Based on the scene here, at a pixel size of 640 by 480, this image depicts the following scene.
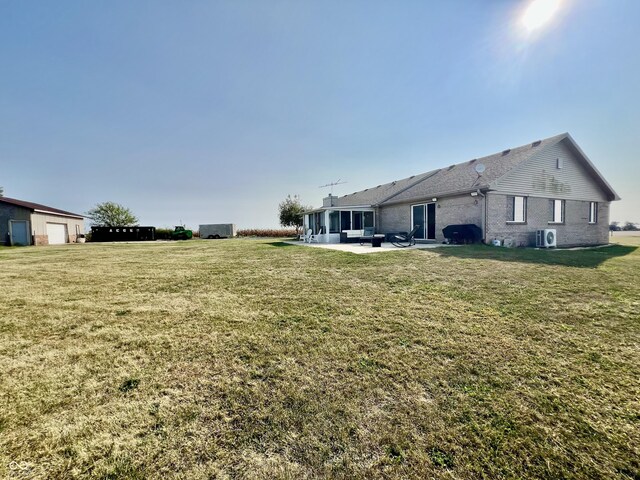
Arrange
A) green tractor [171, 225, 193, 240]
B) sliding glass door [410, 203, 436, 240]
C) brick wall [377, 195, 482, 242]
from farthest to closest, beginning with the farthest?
green tractor [171, 225, 193, 240] < sliding glass door [410, 203, 436, 240] < brick wall [377, 195, 482, 242]

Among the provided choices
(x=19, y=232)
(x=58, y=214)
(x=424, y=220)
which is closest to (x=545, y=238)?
(x=424, y=220)

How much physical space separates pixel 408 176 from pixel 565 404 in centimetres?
2194

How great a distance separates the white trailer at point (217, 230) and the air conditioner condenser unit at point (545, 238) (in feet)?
105

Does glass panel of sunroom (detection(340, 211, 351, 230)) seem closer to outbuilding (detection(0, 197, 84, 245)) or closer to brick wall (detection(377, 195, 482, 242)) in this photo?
brick wall (detection(377, 195, 482, 242))

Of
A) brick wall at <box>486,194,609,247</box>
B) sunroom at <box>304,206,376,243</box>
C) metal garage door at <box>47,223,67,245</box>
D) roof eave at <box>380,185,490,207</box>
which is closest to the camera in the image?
roof eave at <box>380,185,490,207</box>

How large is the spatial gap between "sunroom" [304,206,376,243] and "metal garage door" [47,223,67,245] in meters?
26.0

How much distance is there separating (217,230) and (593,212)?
119ft

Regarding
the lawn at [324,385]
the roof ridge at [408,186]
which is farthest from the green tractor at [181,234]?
the lawn at [324,385]

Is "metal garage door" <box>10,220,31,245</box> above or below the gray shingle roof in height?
below

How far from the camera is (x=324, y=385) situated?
7.62ft

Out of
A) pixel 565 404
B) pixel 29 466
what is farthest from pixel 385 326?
pixel 29 466

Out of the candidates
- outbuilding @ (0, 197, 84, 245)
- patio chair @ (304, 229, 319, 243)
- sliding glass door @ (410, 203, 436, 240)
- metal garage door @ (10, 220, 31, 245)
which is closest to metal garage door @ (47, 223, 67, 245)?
outbuilding @ (0, 197, 84, 245)

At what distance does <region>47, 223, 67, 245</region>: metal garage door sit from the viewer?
2420cm

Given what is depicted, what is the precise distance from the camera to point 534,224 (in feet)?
43.4
